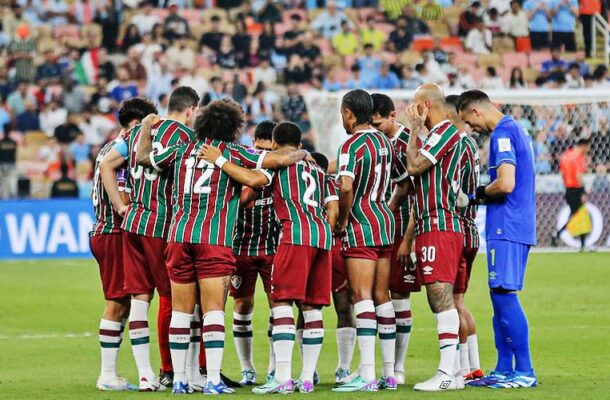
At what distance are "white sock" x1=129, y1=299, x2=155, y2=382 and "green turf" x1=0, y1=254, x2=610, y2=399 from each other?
1.07 ft

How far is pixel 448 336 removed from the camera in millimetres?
8859

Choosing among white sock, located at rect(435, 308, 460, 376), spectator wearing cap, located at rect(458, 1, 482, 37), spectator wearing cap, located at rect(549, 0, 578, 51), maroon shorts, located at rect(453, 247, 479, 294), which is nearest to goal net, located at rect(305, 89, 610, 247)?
spectator wearing cap, located at rect(549, 0, 578, 51)

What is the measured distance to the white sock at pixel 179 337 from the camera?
8.66 metres

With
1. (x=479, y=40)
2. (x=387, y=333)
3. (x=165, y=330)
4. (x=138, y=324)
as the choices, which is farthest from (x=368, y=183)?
(x=479, y=40)

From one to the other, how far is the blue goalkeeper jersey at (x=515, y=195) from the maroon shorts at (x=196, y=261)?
1.95m

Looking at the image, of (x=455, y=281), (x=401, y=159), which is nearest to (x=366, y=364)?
(x=455, y=281)

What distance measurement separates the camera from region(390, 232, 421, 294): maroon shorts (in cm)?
953

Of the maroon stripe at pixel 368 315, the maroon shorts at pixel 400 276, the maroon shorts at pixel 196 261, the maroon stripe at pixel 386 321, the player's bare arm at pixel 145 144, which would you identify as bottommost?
the maroon stripe at pixel 386 321

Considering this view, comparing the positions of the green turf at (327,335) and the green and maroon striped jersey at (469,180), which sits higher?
the green and maroon striped jersey at (469,180)

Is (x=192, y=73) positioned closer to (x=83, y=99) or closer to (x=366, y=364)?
(x=83, y=99)

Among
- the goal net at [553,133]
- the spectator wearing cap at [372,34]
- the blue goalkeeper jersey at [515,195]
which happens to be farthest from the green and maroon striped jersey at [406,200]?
the spectator wearing cap at [372,34]

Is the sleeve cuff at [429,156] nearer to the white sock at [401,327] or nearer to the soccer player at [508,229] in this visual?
the soccer player at [508,229]

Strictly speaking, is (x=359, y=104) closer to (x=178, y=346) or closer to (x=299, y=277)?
(x=299, y=277)

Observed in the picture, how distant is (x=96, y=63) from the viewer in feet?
92.6
